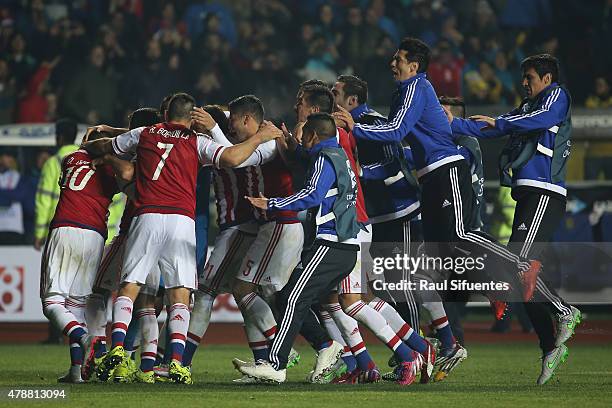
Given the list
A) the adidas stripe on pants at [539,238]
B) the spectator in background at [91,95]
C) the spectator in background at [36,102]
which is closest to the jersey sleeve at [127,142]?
the adidas stripe on pants at [539,238]

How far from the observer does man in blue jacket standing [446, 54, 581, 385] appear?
29.7ft

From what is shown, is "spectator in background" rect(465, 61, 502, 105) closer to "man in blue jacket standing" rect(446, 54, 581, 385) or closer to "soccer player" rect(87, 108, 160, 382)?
"man in blue jacket standing" rect(446, 54, 581, 385)

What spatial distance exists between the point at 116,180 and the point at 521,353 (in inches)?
190

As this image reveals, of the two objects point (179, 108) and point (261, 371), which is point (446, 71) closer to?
point (179, 108)

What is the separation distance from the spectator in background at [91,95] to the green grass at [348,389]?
713 cm

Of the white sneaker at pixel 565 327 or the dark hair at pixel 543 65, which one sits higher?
the dark hair at pixel 543 65

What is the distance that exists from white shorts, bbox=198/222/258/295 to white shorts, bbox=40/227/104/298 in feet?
2.69

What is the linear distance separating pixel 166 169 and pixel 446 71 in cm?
1078

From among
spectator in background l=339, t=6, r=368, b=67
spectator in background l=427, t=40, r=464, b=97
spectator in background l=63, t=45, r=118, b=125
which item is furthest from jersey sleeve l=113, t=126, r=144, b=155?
spectator in background l=339, t=6, r=368, b=67

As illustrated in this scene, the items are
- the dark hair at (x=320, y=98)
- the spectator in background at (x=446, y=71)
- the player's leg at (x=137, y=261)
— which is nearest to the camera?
the player's leg at (x=137, y=261)

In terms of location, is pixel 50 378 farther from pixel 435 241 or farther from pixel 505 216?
pixel 505 216

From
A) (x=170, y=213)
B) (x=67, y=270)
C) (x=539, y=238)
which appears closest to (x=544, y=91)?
(x=539, y=238)

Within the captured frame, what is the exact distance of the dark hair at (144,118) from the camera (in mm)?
9484

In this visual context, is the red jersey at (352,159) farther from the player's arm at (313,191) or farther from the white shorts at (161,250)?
the white shorts at (161,250)
